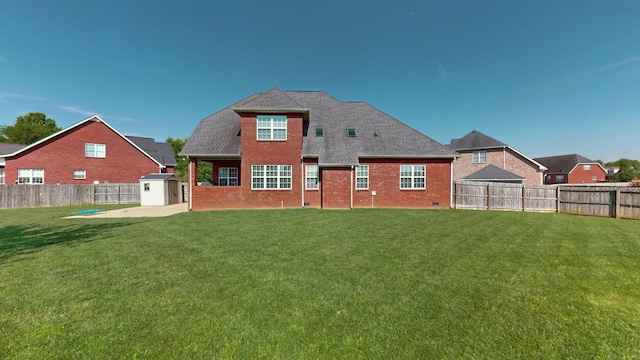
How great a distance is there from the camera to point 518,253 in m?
6.47

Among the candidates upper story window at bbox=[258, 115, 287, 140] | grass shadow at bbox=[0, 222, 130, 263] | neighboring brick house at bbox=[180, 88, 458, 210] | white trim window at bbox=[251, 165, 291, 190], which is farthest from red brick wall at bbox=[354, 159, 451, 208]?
grass shadow at bbox=[0, 222, 130, 263]

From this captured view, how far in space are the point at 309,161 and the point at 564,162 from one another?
2291 inches

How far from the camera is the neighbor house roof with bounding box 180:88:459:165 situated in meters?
16.1

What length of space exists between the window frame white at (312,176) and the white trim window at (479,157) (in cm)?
2128

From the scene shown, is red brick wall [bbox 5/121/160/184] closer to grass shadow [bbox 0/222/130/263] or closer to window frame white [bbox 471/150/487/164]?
grass shadow [bbox 0/222/130/263]

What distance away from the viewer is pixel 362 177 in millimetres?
17125

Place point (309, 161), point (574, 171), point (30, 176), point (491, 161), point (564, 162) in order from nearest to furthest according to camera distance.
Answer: point (309, 161) < point (30, 176) < point (491, 161) < point (574, 171) < point (564, 162)

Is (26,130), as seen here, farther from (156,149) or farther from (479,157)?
(479,157)

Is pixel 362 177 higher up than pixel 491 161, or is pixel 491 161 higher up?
pixel 491 161

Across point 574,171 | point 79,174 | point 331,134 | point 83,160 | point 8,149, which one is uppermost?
point 8,149

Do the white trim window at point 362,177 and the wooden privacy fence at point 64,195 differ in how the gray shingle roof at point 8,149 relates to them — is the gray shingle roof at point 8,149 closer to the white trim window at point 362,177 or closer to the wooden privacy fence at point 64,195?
the wooden privacy fence at point 64,195

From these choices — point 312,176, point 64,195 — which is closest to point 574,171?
point 312,176

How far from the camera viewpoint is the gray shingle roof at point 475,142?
27.2 m

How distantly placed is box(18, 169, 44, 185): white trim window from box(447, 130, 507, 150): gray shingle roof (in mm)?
42146
